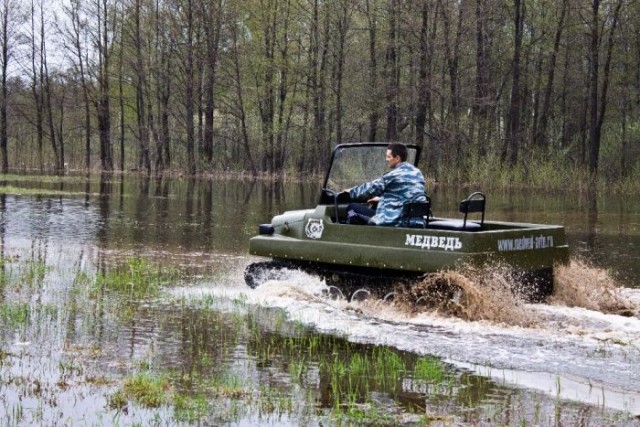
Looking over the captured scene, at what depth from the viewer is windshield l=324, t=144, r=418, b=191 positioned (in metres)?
11.5

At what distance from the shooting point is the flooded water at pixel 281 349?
591 centimetres

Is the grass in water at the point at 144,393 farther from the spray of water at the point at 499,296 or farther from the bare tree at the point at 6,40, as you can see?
the bare tree at the point at 6,40

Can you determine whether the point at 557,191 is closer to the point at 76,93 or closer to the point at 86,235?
the point at 86,235

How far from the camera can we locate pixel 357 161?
11.7 m

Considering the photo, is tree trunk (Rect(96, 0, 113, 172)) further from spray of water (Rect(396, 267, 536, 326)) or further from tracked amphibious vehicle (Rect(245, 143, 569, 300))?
spray of water (Rect(396, 267, 536, 326))

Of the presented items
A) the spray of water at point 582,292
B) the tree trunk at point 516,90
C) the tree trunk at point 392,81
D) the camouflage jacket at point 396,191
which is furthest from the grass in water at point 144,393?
the tree trunk at point 392,81

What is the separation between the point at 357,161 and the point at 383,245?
2.20 metres

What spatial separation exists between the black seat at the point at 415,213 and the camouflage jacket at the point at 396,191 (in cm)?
11

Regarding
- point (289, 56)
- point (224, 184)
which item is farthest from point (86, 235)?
point (289, 56)

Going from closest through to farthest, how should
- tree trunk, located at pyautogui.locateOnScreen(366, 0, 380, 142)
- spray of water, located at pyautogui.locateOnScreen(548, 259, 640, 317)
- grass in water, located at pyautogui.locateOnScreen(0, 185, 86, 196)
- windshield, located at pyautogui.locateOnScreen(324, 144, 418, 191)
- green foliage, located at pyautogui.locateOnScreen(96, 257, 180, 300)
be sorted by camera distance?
spray of water, located at pyautogui.locateOnScreen(548, 259, 640, 317) → green foliage, located at pyautogui.locateOnScreen(96, 257, 180, 300) → windshield, located at pyautogui.locateOnScreen(324, 144, 418, 191) → grass in water, located at pyautogui.locateOnScreen(0, 185, 86, 196) → tree trunk, located at pyautogui.locateOnScreen(366, 0, 380, 142)

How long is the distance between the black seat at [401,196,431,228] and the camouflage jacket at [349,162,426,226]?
0.37 feet

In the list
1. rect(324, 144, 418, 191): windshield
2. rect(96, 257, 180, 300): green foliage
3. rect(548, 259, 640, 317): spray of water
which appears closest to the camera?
rect(548, 259, 640, 317): spray of water

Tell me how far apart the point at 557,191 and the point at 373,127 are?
1183 centimetres

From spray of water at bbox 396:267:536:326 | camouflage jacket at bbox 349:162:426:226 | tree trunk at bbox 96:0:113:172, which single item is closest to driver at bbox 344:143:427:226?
camouflage jacket at bbox 349:162:426:226
